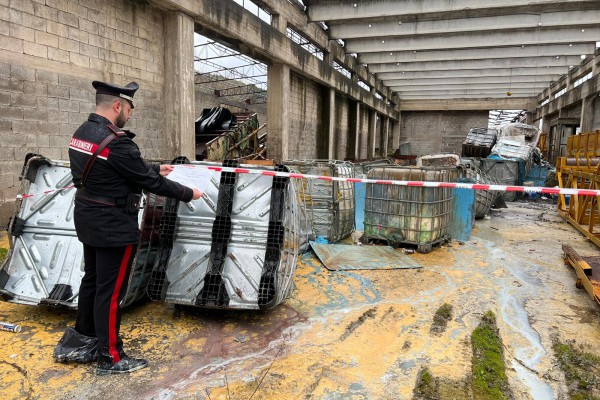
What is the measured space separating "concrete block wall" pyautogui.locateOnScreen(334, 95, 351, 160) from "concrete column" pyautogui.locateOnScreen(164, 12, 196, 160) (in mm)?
11381

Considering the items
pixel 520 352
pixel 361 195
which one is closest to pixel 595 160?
pixel 361 195

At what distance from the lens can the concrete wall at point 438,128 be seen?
29547mm

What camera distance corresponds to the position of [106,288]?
260 centimetres

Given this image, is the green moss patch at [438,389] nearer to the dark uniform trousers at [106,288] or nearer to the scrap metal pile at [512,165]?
the dark uniform trousers at [106,288]

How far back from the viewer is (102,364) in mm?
2590

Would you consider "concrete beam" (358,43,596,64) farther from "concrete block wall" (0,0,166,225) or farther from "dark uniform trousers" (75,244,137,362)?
"dark uniform trousers" (75,244,137,362)

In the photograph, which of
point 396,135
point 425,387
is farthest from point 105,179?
point 396,135

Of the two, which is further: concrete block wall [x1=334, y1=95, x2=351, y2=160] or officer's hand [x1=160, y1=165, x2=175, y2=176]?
concrete block wall [x1=334, y1=95, x2=351, y2=160]

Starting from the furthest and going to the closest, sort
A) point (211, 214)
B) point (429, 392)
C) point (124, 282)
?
point (211, 214) → point (124, 282) → point (429, 392)

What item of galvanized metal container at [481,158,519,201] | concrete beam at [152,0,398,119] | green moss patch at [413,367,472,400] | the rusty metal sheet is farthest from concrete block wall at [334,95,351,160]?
green moss patch at [413,367,472,400]

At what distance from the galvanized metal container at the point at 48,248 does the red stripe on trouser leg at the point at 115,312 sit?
0.56 metres

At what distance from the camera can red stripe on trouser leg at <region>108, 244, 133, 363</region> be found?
8.55 feet

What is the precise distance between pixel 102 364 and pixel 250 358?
1035 mm

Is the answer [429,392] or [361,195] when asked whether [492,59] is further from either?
[429,392]
